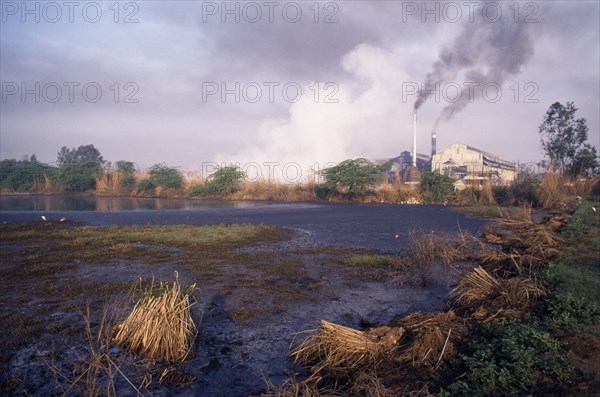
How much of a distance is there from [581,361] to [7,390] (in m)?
5.08

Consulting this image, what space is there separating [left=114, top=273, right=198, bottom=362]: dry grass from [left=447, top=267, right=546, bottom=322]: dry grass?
348 cm

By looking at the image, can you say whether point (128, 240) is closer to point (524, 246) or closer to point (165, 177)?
point (524, 246)

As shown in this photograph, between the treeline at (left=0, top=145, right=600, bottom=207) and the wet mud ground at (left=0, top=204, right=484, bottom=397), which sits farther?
the treeline at (left=0, top=145, right=600, bottom=207)

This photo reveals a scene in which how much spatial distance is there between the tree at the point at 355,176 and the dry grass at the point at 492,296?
88.8ft

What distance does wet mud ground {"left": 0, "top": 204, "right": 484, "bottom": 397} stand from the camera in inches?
175

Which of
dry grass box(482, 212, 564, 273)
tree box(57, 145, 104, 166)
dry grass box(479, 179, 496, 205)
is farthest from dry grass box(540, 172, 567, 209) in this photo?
tree box(57, 145, 104, 166)

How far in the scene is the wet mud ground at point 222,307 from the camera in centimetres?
444

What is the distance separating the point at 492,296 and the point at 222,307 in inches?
153

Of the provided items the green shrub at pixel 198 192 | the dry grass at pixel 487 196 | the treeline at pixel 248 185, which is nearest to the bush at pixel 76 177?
the treeline at pixel 248 185

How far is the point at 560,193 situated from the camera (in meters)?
24.3

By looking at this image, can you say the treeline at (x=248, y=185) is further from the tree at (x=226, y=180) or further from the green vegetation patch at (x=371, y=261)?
the green vegetation patch at (x=371, y=261)

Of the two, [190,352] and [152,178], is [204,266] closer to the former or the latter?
[190,352]

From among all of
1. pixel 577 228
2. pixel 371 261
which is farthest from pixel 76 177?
pixel 577 228

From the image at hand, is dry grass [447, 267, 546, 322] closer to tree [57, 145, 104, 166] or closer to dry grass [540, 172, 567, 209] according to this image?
dry grass [540, 172, 567, 209]
